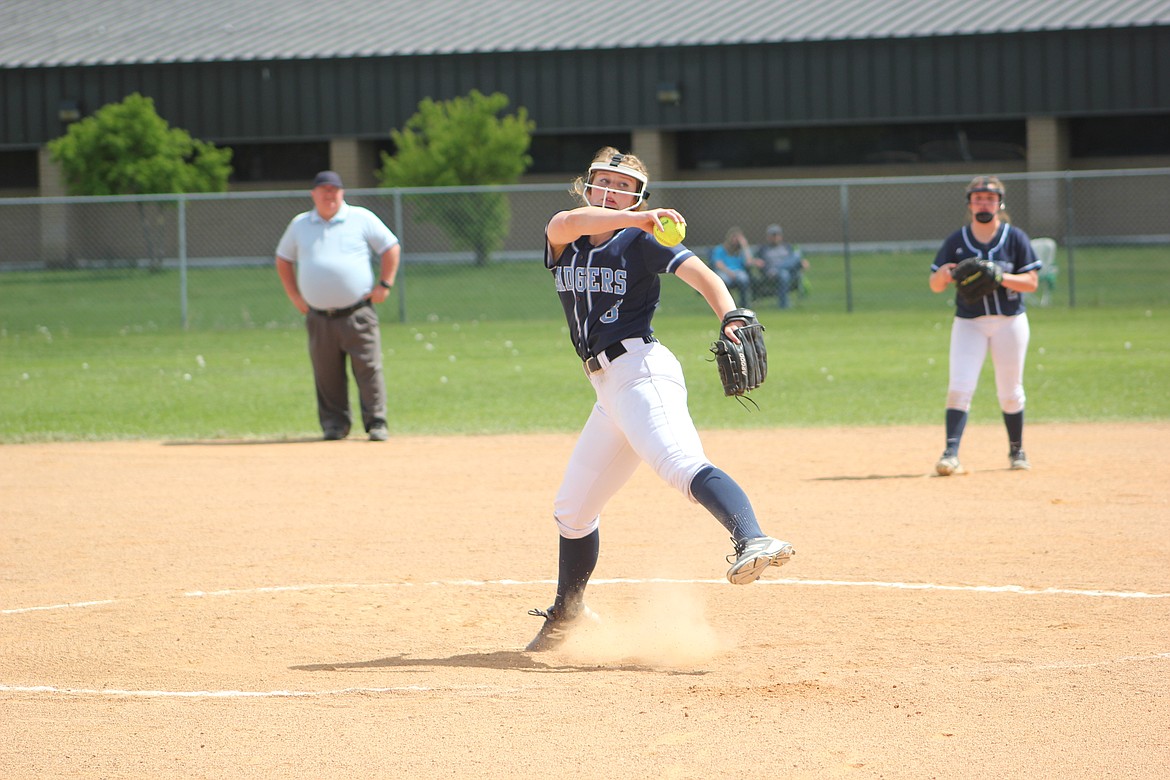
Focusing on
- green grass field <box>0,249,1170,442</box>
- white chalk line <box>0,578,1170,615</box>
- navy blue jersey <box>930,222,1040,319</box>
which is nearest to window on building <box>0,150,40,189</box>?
green grass field <box>0,249,1170,442</box>

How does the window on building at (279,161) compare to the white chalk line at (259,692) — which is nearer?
the white chalk line at (259,692)

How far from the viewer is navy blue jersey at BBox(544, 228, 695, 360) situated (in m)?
5.07

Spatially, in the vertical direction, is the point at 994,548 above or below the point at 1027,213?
below

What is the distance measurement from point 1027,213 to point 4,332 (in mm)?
21737

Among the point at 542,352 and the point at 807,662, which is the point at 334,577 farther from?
the point at 542,352

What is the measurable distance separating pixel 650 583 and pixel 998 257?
4072 mm

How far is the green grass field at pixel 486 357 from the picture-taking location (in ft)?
42.2

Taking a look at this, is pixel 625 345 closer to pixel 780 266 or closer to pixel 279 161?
pixel 780 266

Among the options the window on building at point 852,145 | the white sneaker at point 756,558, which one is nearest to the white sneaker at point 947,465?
the white sneaker at point 756,558

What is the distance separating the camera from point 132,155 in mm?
30203

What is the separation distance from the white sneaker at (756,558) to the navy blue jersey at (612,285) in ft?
3.11

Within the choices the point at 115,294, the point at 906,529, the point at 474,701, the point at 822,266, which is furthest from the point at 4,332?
the point at 474,701

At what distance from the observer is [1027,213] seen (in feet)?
101

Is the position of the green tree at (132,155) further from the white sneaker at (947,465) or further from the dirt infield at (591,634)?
the white sneaker at (947,465)
